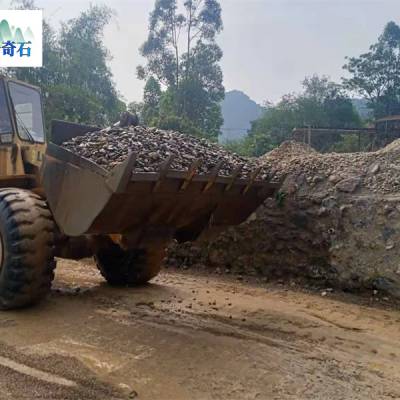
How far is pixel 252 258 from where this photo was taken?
7.78 meters

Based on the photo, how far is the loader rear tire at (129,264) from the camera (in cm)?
652

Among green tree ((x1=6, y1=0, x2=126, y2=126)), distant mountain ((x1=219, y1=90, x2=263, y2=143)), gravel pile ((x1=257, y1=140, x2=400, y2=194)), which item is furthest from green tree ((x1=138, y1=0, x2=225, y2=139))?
distant mountain ((x1=219, y1=90, x2=263, y2=143))

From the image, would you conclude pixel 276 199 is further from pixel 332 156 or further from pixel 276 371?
pixel 276 371

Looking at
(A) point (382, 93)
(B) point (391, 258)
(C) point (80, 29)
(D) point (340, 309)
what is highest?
(C) point (80, 29)

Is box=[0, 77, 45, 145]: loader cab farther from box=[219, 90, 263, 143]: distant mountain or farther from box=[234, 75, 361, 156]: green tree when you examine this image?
box=[219, 90, 263, 143]: distant mountain

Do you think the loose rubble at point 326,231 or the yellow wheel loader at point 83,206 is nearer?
the yellow wheel loader at point 83,206

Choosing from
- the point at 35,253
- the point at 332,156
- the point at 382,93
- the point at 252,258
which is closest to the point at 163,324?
the point at 35,253

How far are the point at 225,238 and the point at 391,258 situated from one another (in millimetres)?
2636

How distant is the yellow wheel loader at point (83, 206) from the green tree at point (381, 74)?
19.2 metres

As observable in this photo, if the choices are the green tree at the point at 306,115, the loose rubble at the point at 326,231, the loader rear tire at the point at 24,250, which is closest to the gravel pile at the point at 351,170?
the loose rubble at the point at 326,231

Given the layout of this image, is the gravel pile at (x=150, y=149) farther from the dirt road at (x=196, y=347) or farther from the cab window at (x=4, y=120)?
the dirt road at (x=196, y=347)

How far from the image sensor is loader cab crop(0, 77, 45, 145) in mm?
5828

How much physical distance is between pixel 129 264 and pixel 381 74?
19736mm

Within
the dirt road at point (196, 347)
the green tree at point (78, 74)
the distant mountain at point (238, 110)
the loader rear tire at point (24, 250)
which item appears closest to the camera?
the dirt road at point (196, 347)
